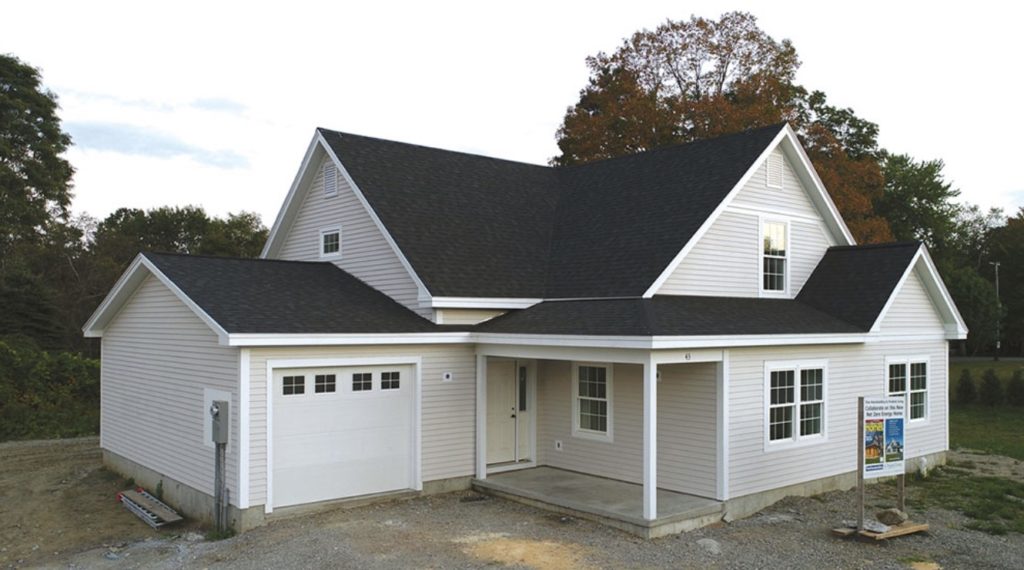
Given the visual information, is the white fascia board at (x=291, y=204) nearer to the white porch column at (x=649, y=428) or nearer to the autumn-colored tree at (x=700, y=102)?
the white porch column at (x=649, y=428)

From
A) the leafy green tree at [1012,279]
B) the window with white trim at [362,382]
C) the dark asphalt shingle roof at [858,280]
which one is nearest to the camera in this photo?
the window with white trim at [362,382]

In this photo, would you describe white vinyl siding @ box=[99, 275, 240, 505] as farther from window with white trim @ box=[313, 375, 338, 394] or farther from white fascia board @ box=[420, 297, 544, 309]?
white fascia board @ box=[420, 297, 544, 309]

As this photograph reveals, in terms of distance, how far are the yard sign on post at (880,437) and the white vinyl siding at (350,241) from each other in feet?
23.4

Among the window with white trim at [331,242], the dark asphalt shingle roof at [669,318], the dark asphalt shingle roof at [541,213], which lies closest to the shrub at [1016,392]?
the dark asphalt shingle roof at [669,318]

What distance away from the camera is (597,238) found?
16.1m

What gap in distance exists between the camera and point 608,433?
13945mm

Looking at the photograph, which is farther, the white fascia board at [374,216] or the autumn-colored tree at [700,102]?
the autumn-colored tree at [700,102]

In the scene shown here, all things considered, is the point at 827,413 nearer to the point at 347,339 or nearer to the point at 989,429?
the point at 347,339

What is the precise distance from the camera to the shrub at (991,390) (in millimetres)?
27438

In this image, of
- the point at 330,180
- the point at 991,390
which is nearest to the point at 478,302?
the point at 330,180

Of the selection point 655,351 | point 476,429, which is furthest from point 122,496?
point 655,351

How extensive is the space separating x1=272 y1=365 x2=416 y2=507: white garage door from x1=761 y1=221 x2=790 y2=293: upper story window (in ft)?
24.0

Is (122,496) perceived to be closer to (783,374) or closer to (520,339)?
(520,339)

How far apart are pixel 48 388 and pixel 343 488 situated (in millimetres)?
14316
